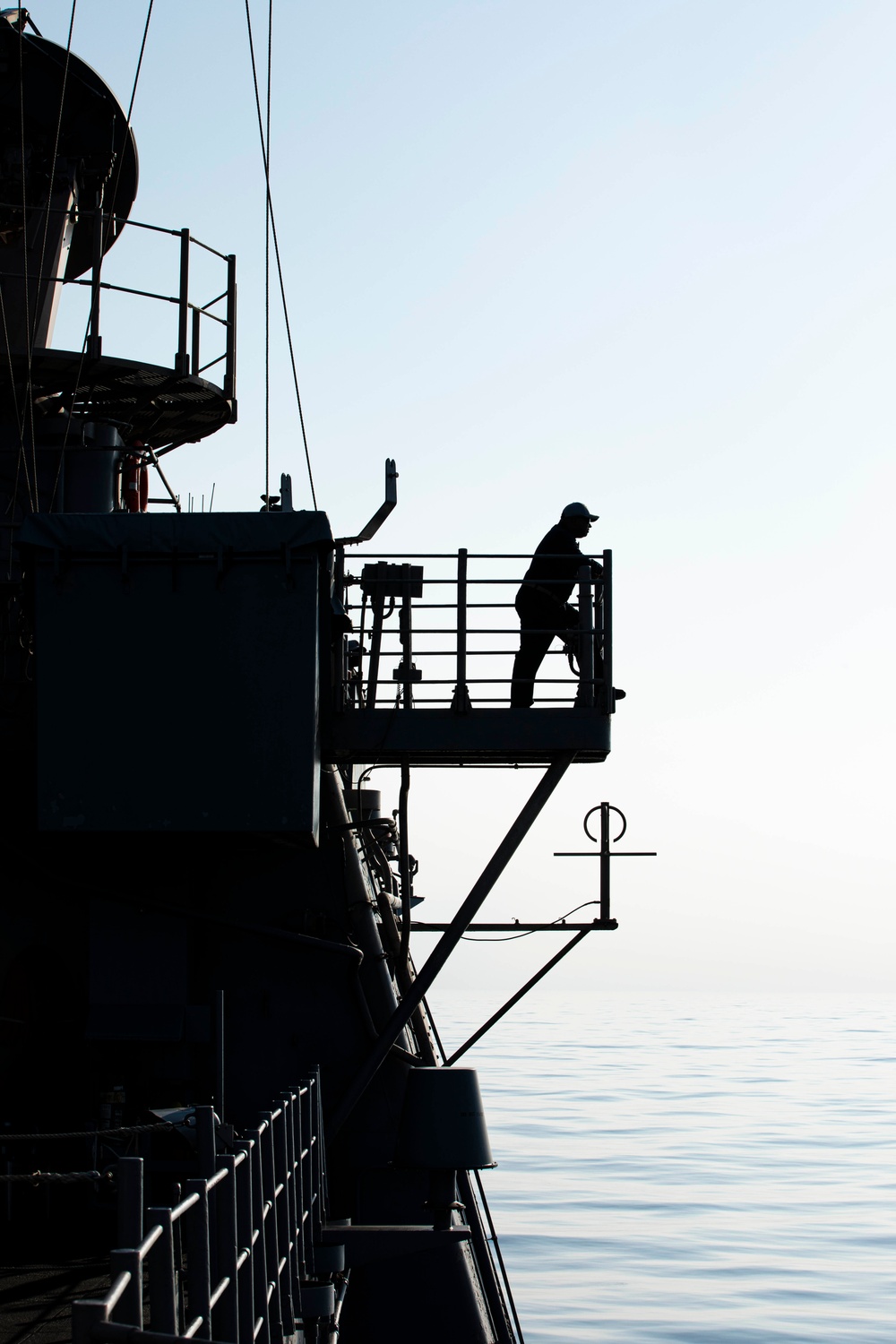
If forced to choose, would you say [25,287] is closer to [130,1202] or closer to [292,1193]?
[292,1193]

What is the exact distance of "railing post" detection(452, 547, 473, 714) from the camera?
1252 centimetres

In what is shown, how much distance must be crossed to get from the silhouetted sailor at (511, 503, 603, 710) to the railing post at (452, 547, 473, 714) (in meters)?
0.45

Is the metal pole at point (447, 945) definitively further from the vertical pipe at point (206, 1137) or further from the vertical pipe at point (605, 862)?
the vertical pipe at point (206, 1137)

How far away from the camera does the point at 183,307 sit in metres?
14.9

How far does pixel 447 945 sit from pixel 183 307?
6.60 m

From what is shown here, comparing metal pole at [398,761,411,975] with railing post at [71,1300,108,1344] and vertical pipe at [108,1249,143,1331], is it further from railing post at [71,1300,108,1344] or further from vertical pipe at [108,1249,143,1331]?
railing post at [71,1300,108,1344]

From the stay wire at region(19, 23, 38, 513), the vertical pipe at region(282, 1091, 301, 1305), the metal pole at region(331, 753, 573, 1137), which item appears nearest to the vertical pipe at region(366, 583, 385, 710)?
the metal pole at region(331, 753, 573, 1137)

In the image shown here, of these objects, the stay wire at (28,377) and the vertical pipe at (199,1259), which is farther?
the stay wire at (28,377)

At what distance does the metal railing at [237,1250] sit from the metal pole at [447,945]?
76 cm

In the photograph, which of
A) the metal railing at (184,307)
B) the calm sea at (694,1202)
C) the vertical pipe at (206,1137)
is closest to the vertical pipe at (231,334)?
the metal railing at (184,307)

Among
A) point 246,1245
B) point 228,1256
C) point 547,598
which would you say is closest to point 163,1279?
point 228,1256

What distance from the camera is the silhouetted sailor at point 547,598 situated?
1296 cm

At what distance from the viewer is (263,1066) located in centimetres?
1299

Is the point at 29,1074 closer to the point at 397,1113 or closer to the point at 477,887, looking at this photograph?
the point at 397,1113
